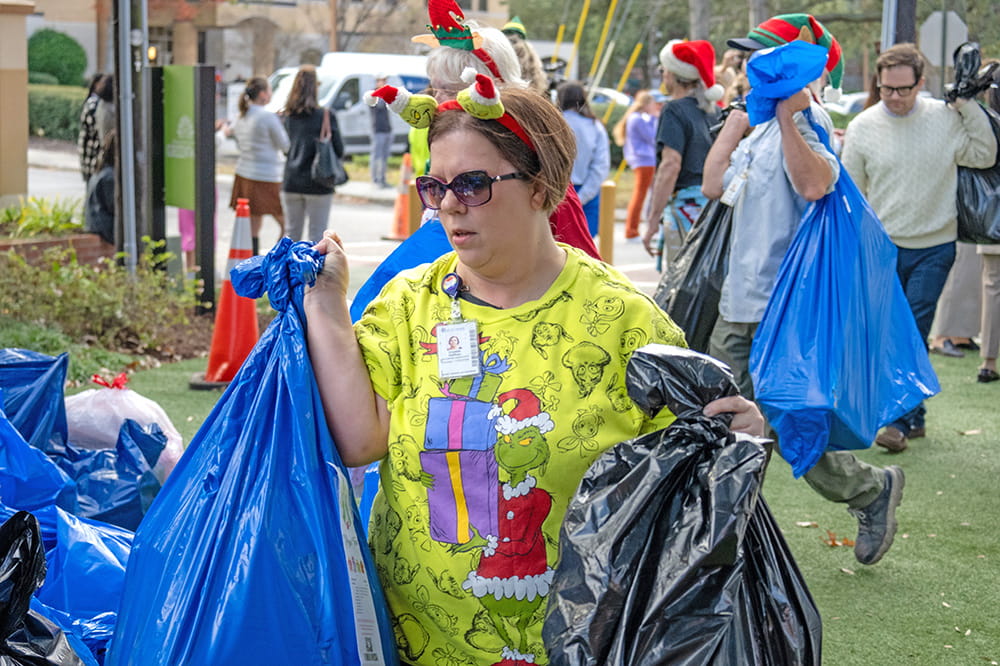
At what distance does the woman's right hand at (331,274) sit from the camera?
2.49 meters

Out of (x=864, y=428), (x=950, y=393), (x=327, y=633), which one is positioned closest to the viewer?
(x=327, y=633)

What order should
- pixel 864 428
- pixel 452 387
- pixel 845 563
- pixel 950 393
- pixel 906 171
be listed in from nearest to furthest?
pixel 452 387 < pixel 864 428 < pixel 845 563 < pixel 906 171 < pixel 950 393

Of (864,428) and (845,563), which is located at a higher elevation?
(864,428)

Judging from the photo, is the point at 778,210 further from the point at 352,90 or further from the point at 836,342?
the point at 352,90

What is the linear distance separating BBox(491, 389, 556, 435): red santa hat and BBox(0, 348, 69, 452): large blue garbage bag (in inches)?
85.2

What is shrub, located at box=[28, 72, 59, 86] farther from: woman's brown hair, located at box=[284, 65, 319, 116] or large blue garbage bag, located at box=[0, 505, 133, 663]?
large blue garbage bag, located at box=[0, 505, 133, 663]

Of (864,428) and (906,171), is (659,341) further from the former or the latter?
(906,171)

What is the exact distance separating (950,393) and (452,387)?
6.42 metres

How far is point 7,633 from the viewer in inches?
92.4

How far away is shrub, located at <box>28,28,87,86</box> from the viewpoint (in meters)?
38.2

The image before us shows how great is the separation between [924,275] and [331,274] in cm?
524

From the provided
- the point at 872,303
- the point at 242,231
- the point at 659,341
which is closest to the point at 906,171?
the point at 872,303

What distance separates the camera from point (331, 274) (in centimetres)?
251

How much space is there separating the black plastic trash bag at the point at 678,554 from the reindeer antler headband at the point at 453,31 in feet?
5.48
